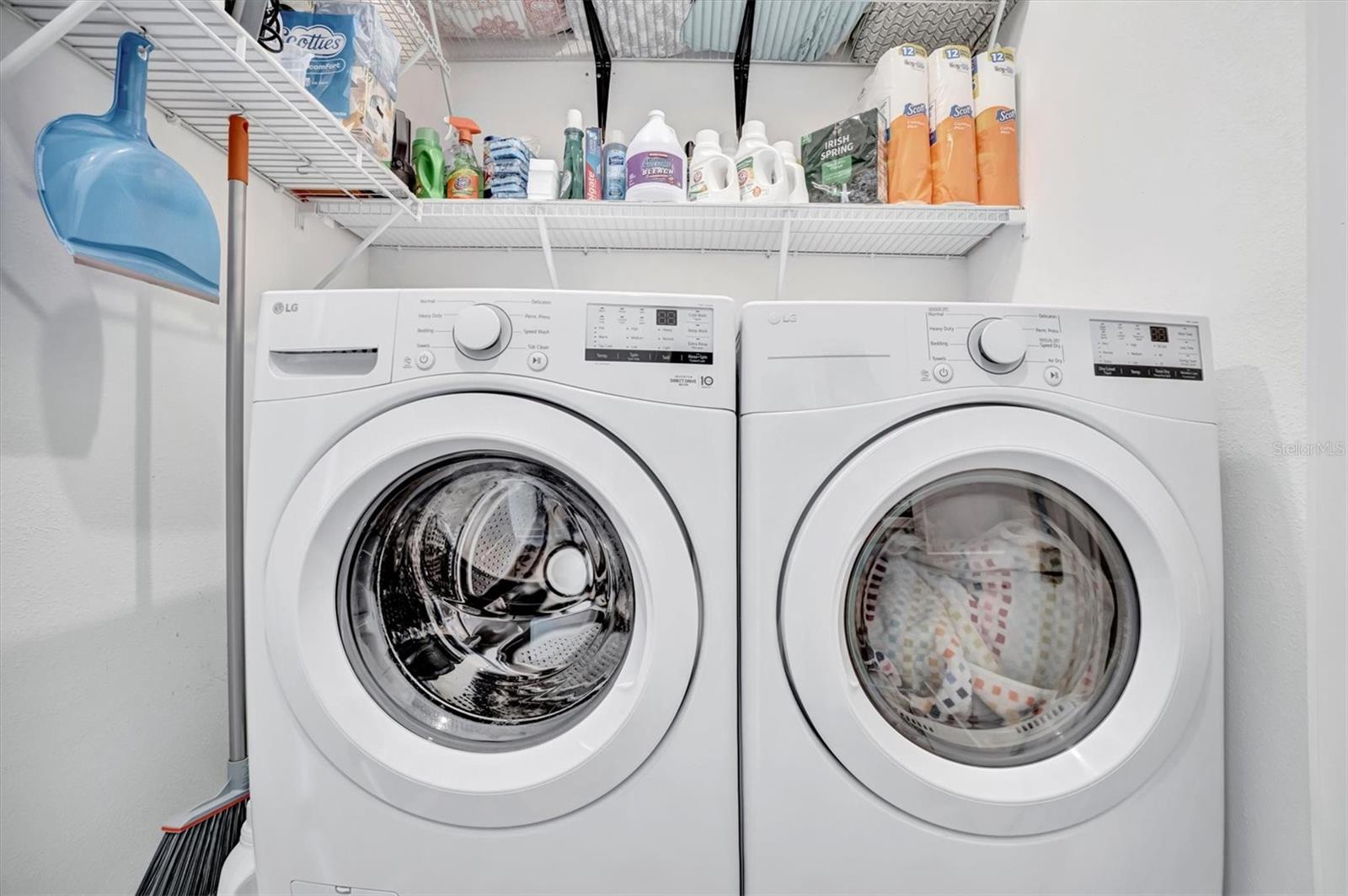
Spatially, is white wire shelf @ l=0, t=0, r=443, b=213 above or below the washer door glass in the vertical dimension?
above

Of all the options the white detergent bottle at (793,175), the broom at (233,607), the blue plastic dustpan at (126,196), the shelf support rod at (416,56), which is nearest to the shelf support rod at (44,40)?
the blue plastic dustpan at (126,196)

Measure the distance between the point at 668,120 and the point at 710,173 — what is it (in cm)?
37

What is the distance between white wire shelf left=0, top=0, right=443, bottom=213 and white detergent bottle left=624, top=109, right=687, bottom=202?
0.50 meters

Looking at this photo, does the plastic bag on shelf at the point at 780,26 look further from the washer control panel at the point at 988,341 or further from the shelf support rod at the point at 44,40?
Answer: the shelf support rod at the point at 44,40

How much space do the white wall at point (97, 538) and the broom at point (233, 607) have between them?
0.16m

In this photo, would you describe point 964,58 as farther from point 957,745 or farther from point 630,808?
point 630,808

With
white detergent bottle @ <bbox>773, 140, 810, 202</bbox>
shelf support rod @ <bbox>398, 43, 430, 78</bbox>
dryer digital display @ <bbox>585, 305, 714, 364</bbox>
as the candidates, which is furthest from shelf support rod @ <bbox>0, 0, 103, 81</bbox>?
white detergent bottle @ <bbox>773, 140, 810, 202</bbox>

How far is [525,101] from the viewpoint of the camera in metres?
1.67

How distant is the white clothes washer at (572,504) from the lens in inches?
29.7

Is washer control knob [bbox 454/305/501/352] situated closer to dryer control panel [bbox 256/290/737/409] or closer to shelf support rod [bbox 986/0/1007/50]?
dryer control panel [bbox 256/290/737/409]

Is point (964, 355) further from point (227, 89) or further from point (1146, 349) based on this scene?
point (227, 89)

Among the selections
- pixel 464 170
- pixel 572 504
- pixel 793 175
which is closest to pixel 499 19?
pixel 464 170

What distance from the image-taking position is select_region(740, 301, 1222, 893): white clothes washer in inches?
29.8

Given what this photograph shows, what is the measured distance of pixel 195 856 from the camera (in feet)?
2.75
